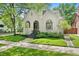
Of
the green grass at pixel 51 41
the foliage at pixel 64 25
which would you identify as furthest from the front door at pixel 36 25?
the foliage at pixel 64 25

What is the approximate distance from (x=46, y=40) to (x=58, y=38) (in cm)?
12

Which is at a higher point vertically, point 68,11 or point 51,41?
point 68,11

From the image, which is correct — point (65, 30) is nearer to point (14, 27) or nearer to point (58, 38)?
point (58, 38)

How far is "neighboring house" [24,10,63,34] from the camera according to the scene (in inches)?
77.9

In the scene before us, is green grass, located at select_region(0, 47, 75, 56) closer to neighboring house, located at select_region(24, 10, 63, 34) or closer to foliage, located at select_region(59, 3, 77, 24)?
neighboring house, located at select_region(24, 10, 63, 34)

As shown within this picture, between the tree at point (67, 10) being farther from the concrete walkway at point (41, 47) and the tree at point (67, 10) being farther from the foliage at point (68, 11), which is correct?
the concrete walkway at point (41, 47)

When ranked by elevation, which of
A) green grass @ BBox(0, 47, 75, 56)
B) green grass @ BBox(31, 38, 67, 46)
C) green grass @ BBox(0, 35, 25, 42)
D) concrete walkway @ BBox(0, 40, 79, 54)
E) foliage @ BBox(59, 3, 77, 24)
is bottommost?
green grass @ BBox(0, 47, 75, 56)

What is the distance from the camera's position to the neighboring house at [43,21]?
1978 mm

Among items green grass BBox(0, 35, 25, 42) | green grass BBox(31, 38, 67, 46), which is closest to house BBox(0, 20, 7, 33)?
green grass BBox(0, 35, 25, 42)

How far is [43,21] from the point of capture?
1997mm

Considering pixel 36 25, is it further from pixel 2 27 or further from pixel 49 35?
pixel 2 27

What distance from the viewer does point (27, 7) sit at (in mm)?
1998

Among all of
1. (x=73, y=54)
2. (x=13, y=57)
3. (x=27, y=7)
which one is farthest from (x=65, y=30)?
(x=13, y=57)

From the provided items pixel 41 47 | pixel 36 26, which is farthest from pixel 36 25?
pixel 41 47
